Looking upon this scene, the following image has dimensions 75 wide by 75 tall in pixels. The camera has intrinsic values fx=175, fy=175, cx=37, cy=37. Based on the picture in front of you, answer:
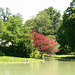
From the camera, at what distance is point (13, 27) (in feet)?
104

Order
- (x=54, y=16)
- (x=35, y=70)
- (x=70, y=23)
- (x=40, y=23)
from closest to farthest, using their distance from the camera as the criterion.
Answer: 1. (x=35, y=70)
2. (x=70, y=23)
3. (x=40, y=23)
4. (x=54, y=16)

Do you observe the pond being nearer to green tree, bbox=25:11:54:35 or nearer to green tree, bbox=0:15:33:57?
green tree, bbox=0:15:33:57

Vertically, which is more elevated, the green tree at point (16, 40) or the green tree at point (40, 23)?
the green tree at point (40, 23)

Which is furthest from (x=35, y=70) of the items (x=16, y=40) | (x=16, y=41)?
(x=16, y=40)

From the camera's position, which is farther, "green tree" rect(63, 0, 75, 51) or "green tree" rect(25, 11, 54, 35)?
"green tree" rect(25, 11, 54, 35)

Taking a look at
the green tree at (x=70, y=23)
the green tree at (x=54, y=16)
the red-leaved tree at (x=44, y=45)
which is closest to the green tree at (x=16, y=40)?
the red-leaved tree at (x=44, y=45)

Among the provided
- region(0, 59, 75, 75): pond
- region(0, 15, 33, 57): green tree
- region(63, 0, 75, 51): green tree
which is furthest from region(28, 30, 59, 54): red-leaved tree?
region(0, 59, 75, 75): pond

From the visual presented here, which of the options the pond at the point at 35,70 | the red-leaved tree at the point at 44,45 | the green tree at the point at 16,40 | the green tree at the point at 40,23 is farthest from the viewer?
the green tree at the point at 40,23

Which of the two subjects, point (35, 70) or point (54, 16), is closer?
point (35, 70)

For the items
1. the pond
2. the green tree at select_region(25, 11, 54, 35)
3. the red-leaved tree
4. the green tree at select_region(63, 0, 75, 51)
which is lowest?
the pond

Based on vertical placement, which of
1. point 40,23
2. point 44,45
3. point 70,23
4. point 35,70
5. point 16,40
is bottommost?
point 35,70

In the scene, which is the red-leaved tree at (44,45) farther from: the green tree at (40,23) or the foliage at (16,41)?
the green tree at (40,23)

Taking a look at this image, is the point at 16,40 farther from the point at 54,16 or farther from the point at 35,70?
the point at 54,16

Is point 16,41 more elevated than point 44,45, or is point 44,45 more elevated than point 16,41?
point 16,41
